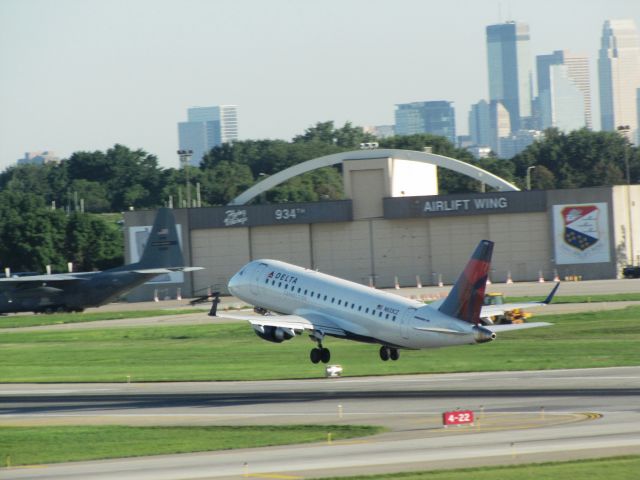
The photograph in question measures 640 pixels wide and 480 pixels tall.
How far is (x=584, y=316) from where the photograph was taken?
80250 millimetres

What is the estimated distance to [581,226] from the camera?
112938 millimetres

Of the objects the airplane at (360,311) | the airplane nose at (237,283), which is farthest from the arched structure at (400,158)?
the airplane at (360,311)

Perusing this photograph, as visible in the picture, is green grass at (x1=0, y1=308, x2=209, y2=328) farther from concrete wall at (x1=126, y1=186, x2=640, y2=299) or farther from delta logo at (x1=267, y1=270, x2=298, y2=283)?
delta logo at (x1=267, y1=270, x2=298, y2=283)

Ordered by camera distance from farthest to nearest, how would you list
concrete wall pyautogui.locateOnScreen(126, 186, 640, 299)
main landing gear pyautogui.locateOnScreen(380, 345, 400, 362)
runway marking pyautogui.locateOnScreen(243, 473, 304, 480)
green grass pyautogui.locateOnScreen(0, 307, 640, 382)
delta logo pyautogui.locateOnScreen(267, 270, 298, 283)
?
concrete wall pyautogui.locateOnScreen(126, 186, 640, 299), delta logo pyautogui.locateOnScreen(267, 270, 298, 283), green grass pyautogui.locateOnScreen(0, 307, 640, 382), main landing gear pyautogui.locateOnScreen(380, 345, 400, 362), runway marking pyautogui.locateOnScreen(243, 473, 304, 480)

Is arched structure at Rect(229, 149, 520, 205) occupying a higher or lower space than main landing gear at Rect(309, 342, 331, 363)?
higher

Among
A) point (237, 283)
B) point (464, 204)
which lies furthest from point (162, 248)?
point (464, 204)

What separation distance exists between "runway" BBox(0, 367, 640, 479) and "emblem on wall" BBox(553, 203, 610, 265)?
189ft

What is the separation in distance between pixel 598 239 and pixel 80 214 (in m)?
60.8

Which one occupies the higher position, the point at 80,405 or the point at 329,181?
the point at 329,181

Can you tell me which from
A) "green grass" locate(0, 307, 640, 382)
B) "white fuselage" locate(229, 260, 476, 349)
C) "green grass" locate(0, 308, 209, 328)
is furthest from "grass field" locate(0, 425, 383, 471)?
"green grass" locate(0, 308, 209, 328)

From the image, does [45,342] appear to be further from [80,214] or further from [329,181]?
[329,181]

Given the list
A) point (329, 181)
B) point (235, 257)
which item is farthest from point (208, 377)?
point (329, 181)

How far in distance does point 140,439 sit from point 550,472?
16279 mm

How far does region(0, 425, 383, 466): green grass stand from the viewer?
136 feet
